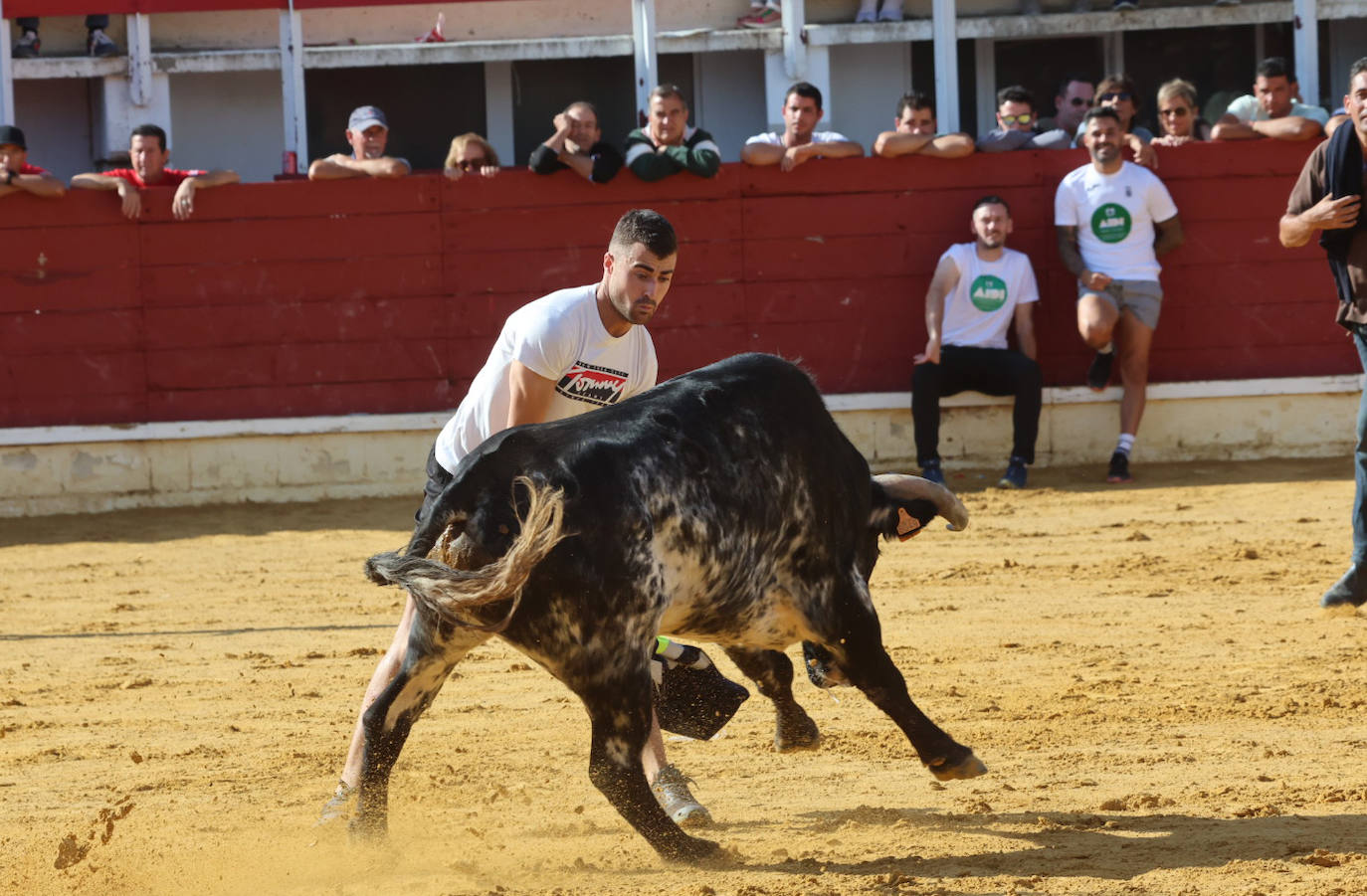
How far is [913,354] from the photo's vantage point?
9.67m

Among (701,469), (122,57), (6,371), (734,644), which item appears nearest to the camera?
(701,469)

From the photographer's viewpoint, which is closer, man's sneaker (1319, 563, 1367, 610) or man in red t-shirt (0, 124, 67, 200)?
man's sneaker (1319, 563, 1367, 610)

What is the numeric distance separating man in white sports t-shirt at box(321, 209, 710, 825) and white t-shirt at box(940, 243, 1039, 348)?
552 centimetres

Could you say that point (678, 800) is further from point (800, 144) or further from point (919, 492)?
point (800, 144)

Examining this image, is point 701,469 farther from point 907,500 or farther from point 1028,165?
point 1028,165

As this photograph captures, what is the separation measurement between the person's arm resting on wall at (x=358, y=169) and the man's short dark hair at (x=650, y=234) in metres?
5.95

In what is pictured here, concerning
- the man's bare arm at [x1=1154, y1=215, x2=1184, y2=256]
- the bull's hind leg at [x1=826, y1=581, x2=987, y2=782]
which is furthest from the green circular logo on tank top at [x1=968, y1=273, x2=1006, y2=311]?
the bull's hind leg at [x1=826, y1=581, x2=987, y2=782]

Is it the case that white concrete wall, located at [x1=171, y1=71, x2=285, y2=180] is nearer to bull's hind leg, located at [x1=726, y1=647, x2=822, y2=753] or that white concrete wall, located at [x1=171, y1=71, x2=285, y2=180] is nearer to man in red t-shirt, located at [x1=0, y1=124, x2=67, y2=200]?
man in red t-shirt, located at [x1=0, y1=124, x2=67, y2=200]

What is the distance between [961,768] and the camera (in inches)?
145

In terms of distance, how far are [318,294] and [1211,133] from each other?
16.6ft

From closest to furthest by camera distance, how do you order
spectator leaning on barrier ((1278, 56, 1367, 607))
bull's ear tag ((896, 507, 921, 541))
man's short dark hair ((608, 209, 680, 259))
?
man's short dark hair ((608, 209, 680, 259)) → bull's ear tag ((896, 507, 921, 541)) → spectator leaning on barrier ((1278, 56, 1367, 607))

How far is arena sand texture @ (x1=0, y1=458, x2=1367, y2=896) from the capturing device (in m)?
3.42

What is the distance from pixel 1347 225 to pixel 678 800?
3186 millimetres

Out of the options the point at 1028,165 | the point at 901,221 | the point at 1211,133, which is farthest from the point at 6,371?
the point at 1211,133
